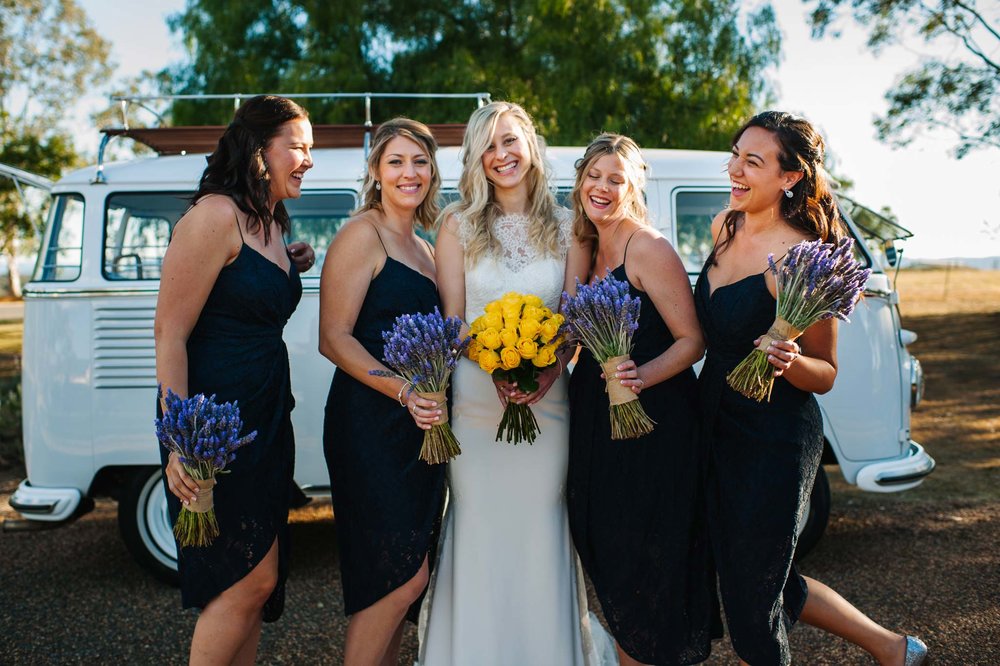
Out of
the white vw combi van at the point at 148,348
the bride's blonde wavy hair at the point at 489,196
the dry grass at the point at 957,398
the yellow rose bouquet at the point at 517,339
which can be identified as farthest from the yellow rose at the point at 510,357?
the dry grass at the point at 957,398

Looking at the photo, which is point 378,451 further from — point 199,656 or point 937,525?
point 937,525

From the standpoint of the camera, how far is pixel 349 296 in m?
2.98

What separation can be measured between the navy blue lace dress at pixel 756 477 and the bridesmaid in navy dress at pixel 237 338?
5.16 feet

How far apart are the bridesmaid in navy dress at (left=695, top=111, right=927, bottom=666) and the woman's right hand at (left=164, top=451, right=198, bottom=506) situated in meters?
1.78

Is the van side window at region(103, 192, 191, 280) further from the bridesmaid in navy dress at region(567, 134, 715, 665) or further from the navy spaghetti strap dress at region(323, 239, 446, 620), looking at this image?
the bridesmaid in navy dress at region(567, 134, 715, 665)

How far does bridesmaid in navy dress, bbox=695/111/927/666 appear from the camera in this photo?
2.81 m

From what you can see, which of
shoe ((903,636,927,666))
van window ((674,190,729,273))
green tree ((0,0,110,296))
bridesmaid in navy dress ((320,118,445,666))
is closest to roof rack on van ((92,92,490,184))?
van window ((674,190,729,273))

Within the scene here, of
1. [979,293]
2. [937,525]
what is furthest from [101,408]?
[979,293]

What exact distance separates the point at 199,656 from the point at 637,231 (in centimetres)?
213

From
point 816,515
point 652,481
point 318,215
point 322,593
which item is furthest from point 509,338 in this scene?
point 816,515

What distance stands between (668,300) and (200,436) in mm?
1658

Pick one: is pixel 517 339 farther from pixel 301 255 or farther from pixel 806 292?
pixel 301 255

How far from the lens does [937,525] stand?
5730 mm

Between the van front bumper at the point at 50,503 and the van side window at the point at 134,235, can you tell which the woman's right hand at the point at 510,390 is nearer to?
the van side window at the point at 134,235
